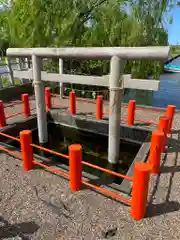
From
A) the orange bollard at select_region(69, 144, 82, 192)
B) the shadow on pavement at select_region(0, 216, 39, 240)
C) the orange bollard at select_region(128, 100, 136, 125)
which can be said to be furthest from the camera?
the orange bollard at select_region(128, 100, 136, 125)

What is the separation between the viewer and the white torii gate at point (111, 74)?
12.3 ft

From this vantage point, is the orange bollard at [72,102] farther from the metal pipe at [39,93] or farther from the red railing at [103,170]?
the red railing at [103,170]

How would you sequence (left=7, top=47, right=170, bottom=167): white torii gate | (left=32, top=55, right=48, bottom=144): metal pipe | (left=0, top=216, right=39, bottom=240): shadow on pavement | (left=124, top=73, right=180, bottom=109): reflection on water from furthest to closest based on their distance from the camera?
(left=124, top=73, right=180, bottom=109): reflection on water < (left=32, top=55, right=48, bottom=144): metal pipe < (left=7, top=47, right=170, bottom=167): white torii gate < (left=0, top=216, right=39, bottom=240): shadow on pavement

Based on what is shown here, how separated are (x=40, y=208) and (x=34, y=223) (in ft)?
0.95

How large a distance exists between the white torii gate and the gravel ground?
1.47m

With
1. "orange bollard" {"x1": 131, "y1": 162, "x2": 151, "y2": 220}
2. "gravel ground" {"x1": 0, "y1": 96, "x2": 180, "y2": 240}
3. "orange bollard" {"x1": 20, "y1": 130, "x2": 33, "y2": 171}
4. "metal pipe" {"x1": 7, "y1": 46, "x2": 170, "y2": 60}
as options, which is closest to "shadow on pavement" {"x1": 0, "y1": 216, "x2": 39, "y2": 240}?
"gravel ground" {"x1": 0, "y1": 96, "x2": 180, "y2": 240}

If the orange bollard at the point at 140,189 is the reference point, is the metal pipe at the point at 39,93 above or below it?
above

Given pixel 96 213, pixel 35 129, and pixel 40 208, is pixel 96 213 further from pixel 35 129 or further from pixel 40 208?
pixel 35 129

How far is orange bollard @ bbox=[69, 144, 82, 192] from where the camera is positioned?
3363 mm

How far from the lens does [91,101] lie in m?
8.69

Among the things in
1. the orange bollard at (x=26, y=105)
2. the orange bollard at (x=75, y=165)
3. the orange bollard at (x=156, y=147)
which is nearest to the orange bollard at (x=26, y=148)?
the orange bollard at (x=75, y=165)

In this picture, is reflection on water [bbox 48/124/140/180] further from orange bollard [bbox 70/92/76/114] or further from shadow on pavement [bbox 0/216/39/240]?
shadow on pavement [bbox 0/216/39/240]

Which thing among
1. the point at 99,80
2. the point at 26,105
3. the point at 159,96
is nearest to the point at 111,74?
the point at 99,80

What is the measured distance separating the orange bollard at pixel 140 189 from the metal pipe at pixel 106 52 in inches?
75.9
